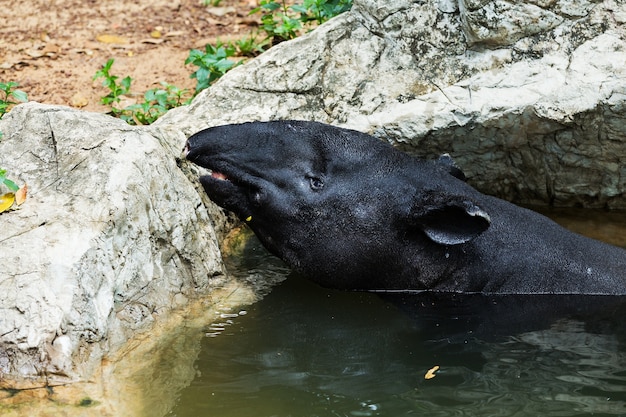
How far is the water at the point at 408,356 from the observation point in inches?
216

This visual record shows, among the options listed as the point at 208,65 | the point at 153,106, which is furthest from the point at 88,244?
the point at 208,65

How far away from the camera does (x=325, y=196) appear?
6945 mm

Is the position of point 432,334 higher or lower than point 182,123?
lower

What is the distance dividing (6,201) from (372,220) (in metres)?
2.51

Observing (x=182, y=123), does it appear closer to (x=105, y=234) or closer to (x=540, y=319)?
(x=105, y=234)

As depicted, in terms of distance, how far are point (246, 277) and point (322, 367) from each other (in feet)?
5.18

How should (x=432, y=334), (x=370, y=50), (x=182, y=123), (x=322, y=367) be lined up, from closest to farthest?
(x=322, y=367) → (x=432, y=334) → (x=182, y=123) → (x=370, y=50)

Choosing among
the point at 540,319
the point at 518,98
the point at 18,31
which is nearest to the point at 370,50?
the point at 518,98

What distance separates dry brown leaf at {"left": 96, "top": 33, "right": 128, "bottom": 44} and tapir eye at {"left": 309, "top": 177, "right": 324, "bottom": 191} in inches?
231

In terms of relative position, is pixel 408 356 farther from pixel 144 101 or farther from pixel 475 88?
pixel 144 101

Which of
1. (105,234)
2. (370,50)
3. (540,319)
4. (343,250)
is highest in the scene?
(370,50)

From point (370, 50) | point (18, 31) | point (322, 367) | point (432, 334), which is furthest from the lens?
point (18, 31)

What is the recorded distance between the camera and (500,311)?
277 inches

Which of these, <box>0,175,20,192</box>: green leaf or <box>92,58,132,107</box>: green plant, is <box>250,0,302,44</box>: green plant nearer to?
<box>92,58,132,107</box>: green plant
